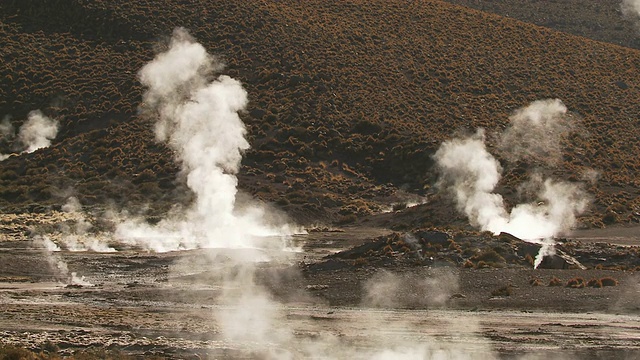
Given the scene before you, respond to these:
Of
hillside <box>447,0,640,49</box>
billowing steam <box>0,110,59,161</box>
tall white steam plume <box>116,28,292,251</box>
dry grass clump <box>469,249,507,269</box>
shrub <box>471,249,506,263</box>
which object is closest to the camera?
dry grass clump <box>469,249,507,269</box>

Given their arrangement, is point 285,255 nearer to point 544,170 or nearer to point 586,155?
point 544,170

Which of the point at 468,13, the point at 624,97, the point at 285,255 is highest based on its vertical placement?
the point at 468,13

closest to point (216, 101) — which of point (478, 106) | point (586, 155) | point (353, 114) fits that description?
point (353, 114)

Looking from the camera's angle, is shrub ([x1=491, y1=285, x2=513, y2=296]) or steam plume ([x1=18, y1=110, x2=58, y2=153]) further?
steam plume ([x1=18, y1=110, x2=58, y2=153])

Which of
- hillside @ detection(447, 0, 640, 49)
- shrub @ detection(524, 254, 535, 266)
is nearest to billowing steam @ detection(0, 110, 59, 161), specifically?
shrub @ detection(524, 254, 535, 266)

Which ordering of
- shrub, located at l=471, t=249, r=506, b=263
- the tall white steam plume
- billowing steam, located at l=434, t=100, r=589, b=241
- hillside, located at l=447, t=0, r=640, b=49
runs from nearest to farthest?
shrub, located at l=471, t=249, r=506, b=263 → the tall white steam plume → billowing steam, located at l=434, t=100, r=589, b=241 → hillside, located at l=447, t=0, r=640, b=49

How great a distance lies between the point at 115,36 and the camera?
68625mm

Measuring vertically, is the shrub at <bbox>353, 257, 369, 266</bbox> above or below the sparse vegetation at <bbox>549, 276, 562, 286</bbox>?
above

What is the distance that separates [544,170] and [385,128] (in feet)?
36.5

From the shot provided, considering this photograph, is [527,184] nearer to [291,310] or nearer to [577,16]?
[291,310]

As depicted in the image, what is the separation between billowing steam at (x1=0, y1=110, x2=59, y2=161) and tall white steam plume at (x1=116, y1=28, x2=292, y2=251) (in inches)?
260

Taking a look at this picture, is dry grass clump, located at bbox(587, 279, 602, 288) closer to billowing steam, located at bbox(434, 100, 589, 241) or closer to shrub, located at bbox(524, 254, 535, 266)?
shrub, located at bbox(524, 254, 535, 266)

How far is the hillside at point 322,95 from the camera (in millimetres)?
50531

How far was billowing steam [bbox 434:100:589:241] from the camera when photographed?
43.7 metres
